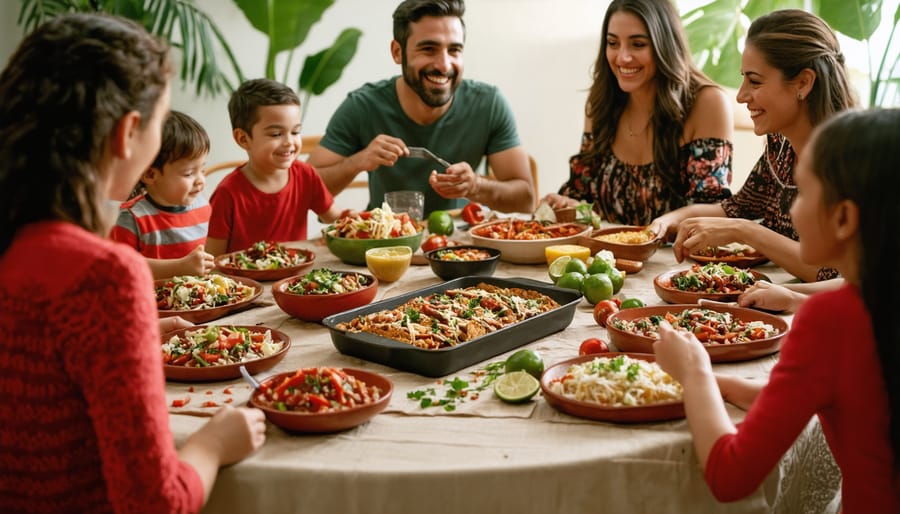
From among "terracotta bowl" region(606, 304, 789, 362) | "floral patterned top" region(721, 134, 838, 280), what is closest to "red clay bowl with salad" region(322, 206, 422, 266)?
"terracotta bowl" region(606, 304, 789, 362)

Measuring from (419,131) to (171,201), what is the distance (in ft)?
5.63

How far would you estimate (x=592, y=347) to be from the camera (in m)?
1.95

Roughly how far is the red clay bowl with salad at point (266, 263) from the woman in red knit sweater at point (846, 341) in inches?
67.9

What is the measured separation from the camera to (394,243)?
2.97m

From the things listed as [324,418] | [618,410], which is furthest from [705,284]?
[324,418]

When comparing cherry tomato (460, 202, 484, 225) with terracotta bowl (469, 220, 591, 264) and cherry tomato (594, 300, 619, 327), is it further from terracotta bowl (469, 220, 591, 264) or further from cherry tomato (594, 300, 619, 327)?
cherry tomato (594, 300, 619, 327)

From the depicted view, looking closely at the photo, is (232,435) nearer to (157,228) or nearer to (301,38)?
(157,228)

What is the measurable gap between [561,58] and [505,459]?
17.4 ft

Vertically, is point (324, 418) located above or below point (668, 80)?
below

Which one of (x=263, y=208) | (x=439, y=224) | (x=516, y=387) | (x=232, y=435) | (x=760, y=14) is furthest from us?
(x=760, y=14)

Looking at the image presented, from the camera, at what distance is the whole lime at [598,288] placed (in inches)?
93.4

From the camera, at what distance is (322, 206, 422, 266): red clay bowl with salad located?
2.95m

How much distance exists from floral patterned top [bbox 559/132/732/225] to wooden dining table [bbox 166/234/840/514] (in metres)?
1.98

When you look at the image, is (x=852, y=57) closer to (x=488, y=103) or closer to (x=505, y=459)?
(x=488, y=103)
